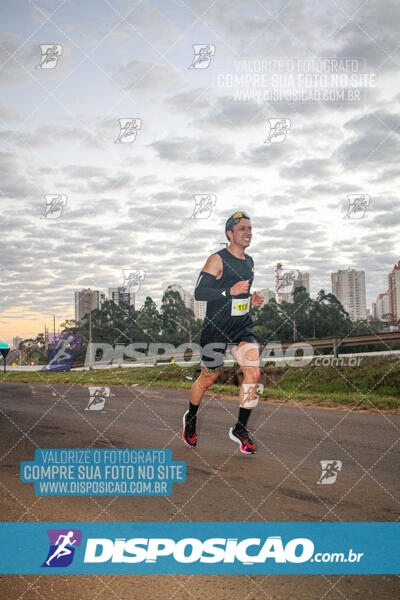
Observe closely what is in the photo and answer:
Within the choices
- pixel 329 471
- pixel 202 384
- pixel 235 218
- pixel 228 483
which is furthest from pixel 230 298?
pixel 329 471

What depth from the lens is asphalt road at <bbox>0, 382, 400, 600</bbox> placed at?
2.88 meters

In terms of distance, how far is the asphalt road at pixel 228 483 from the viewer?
2885 mm

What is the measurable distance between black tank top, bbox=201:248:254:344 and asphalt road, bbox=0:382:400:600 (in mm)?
1430

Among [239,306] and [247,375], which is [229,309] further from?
[247,375]

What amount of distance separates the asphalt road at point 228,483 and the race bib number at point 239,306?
163 centimetres

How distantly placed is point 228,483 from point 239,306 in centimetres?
171

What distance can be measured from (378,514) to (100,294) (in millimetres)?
4619

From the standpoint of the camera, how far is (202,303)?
4656 millimetres

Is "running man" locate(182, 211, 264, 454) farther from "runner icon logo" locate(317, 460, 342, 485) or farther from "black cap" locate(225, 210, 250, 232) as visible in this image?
"runner icon logo" locate(317, 460, 342, 485)

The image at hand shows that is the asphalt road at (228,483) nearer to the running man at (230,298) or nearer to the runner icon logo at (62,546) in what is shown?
the runner icon logo at (62,546)

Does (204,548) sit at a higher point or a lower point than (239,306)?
lower

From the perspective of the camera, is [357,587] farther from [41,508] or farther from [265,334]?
[265,334]

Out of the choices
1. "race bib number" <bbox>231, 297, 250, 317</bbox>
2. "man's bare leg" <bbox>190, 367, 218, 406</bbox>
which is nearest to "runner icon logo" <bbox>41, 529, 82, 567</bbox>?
"man's bare leg" <bbox>190, 367, 218, 406</bbox>

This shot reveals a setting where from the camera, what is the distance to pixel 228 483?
4469 mm
